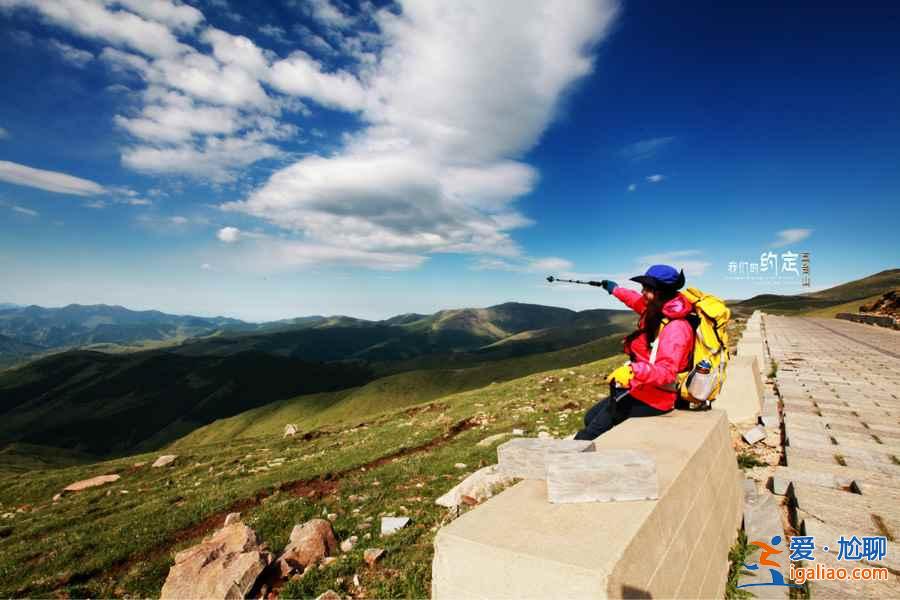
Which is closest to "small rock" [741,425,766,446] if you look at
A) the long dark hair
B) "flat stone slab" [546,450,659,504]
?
the long dark hair

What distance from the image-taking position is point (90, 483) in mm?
27625

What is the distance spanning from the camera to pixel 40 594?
931 centimetres

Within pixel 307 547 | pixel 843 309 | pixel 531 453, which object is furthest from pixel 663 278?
pixel 843 309

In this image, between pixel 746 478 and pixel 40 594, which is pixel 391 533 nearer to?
pixel 746 478

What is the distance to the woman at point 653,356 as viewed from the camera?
608 centimetres

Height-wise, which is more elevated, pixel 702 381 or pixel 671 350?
pixel 671 350

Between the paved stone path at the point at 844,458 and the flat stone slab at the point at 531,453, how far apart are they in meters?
3.25

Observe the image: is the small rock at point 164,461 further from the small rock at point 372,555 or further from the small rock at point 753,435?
the small rock at point 753,435

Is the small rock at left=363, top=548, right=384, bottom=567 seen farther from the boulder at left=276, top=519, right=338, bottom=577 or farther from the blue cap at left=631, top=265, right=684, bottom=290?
the blue cap at left=631, top=265, right=684, bottom=290

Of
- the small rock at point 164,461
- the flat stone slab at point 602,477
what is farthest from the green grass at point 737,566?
the small rock at point 164,461

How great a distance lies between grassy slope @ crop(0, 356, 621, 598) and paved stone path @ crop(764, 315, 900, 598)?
5.97 meters

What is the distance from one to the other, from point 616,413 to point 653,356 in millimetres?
1402

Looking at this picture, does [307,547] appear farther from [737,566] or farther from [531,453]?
[737,566]

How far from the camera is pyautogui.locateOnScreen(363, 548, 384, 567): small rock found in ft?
23.0
